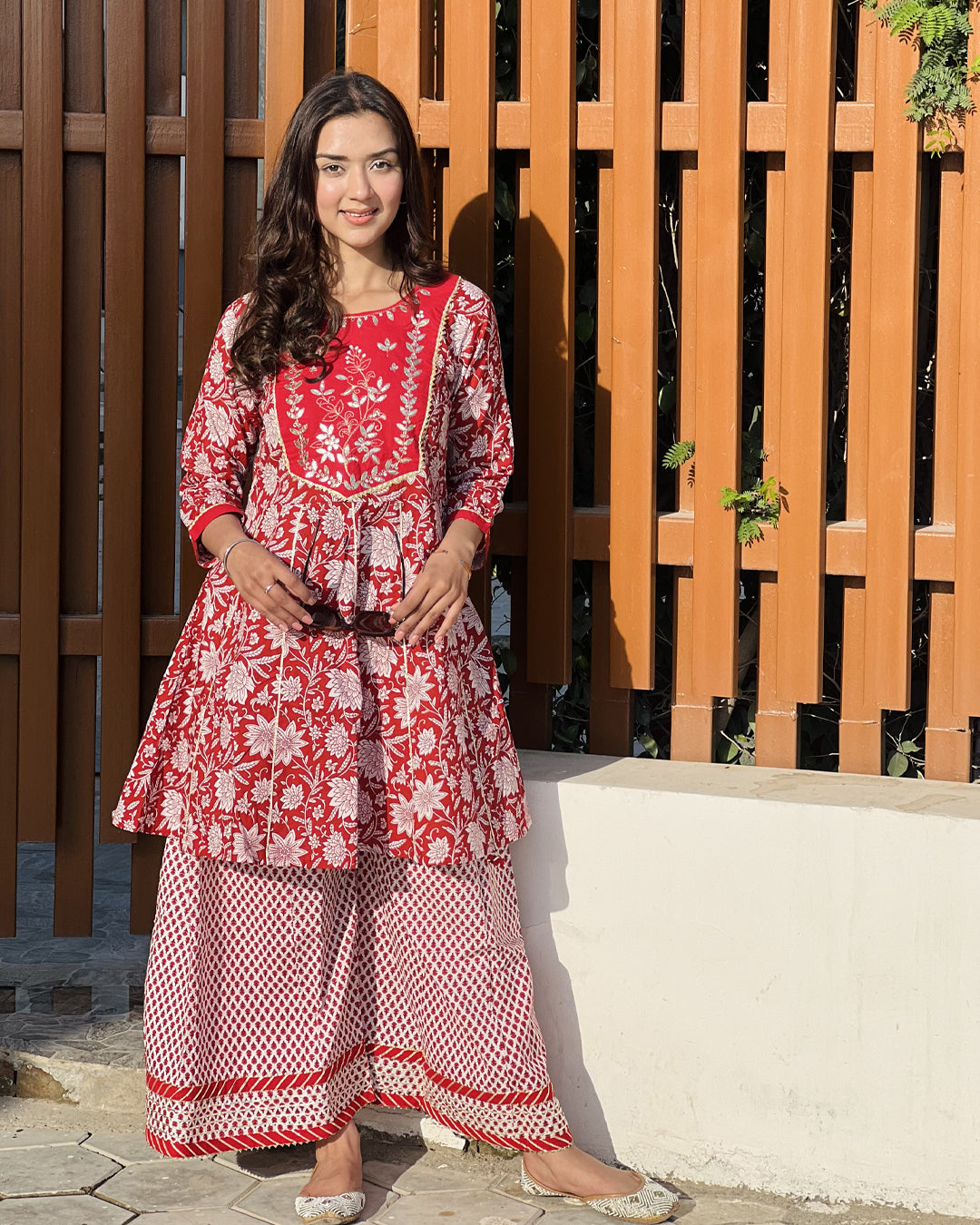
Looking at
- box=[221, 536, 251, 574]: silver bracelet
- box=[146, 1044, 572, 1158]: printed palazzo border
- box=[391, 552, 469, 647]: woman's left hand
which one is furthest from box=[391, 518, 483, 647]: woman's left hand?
box=[146, 1044, 572, 1158]: printed palazzo border

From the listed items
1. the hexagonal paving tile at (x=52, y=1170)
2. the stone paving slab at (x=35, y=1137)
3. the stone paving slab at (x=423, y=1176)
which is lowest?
the stone paving slab at (x=423, y=1176)

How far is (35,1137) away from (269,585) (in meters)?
1.30

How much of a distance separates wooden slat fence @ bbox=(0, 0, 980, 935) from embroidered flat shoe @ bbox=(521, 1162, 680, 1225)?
0.84 meters

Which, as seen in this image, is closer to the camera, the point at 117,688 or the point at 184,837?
the point at 184,837

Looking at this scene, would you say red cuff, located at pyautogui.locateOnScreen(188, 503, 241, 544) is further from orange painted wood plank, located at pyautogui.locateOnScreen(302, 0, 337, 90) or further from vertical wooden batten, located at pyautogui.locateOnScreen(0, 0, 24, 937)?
orange painted wood plank, located at pyautogui.locateOnScreen(302, 0, 337, 90)

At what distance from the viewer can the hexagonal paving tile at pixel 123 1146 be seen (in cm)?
287

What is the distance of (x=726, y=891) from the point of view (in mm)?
2699

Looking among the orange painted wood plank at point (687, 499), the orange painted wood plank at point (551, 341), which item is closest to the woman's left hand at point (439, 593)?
the orange painted wood plank at point (551, 341)

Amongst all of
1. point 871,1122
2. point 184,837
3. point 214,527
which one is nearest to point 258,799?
point 184,837

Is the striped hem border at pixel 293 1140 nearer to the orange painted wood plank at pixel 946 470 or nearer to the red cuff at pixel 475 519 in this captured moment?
the orange painted wood plank at pixel 946 470

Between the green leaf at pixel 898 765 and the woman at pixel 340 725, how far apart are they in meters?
0.84

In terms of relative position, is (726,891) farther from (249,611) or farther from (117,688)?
(117,688)

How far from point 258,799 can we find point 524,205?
1.31m

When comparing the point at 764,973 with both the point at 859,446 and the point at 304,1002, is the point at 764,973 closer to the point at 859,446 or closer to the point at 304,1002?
the point at 304,1002
